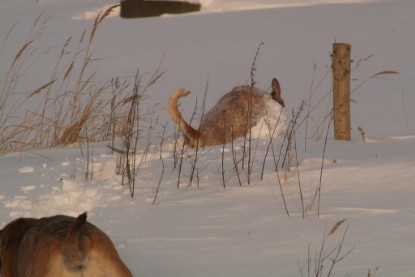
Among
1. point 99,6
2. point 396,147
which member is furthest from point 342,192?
point 99,6

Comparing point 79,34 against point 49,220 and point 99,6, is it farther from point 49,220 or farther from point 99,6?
point 49,220

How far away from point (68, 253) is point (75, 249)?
0.10ft

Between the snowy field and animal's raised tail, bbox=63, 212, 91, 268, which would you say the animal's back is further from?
animal's raised tail, bbox=63, 212, 91, 268

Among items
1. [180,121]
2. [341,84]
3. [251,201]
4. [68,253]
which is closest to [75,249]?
[68,253]

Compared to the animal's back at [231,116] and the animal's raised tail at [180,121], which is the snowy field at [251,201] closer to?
the animal's raised tail at [180,121]

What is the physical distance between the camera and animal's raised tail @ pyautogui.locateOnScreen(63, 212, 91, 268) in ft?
11.5

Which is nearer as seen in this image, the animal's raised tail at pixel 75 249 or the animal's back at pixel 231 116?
the animal's raised tail at pixel 75 249

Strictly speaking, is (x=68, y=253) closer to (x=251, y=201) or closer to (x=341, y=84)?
(x=251, y=201)

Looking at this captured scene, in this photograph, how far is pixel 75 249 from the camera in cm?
351

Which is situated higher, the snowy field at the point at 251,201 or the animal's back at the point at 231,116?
the animal's back at the point at 231,116

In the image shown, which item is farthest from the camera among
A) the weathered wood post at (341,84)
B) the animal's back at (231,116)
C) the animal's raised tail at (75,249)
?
the animal's back at (231,116)

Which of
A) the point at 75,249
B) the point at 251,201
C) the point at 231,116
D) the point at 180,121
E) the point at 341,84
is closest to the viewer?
the point at 75,249

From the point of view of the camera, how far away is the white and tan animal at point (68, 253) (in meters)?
3.52

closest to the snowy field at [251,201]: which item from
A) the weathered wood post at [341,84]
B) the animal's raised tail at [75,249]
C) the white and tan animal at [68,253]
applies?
the weathered wood post at [341,84]
